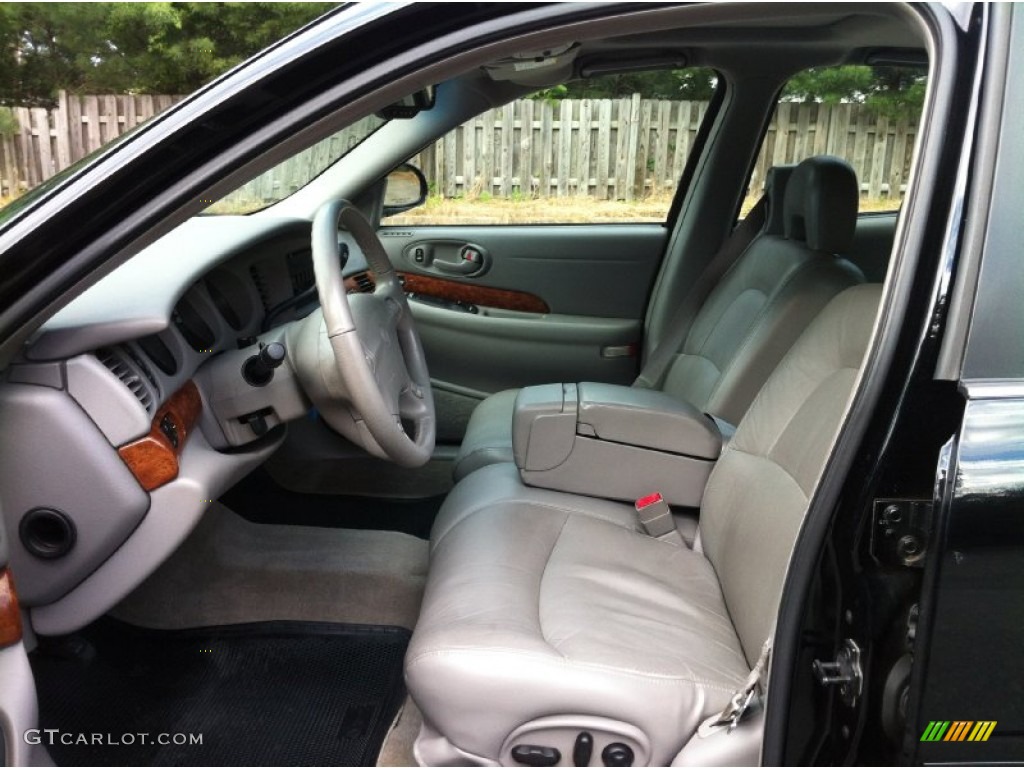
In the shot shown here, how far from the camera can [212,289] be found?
196cm

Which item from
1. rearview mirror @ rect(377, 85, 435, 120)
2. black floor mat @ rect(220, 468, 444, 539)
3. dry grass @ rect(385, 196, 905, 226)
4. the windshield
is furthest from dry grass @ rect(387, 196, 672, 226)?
black floor mat @ rect(220, 468, 444, 539)

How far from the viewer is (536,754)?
1.36 meters

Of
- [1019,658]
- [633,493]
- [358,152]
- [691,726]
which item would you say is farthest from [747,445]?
[358,152]

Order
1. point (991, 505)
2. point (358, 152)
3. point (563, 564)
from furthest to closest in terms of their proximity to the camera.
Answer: point (358, 152), point (563, 564), point (991, 505)

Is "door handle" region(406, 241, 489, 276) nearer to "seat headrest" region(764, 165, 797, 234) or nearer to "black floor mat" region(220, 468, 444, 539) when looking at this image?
"black floor mat" region(220, 468, 444, 539)

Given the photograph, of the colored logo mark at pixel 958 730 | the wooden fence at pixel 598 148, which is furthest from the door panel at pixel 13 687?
the wooden fence at pixel 598 148

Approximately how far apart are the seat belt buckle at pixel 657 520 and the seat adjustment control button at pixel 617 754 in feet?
2.14

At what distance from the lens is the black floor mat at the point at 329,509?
100.0 inches

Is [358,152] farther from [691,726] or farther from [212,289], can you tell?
[691,726]

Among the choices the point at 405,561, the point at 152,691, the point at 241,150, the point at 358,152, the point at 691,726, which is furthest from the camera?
the point at 358,152

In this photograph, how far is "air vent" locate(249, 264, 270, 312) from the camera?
7.05 feet

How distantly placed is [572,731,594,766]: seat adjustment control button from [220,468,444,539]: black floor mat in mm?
1214

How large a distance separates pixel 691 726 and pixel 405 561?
3.65ft

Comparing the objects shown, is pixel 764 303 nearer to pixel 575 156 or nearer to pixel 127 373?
pixel 127 373
